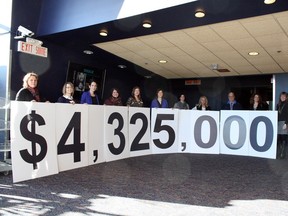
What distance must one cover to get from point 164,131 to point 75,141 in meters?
2.14

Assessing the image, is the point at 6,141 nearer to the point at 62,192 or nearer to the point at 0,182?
the point at 0,182

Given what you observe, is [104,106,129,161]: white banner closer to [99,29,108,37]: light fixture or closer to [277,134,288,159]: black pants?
[99,29,108,37]: light fixture

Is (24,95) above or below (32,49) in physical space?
below

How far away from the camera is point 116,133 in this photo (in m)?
4.98

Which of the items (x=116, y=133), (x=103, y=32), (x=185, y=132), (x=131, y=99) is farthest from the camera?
(x=185, y=132)

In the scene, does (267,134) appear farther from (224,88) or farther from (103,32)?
(224,88)

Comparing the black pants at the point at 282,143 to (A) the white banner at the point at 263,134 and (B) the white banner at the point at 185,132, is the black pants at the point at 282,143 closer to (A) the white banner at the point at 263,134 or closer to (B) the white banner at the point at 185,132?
(A) the white banner at the point at 263,134

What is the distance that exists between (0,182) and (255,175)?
3.37 metres

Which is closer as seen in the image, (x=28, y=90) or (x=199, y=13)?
(x=28, y=90)

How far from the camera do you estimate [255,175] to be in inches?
161

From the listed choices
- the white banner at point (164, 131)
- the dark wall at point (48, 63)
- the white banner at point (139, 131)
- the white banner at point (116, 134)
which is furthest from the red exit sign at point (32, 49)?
the white banner at point (164, 131)

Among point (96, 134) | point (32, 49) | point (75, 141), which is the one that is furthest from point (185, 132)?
point (32, 49)

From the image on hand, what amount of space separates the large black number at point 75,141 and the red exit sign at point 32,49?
1832 mm

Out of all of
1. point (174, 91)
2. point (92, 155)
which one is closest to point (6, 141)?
point (92, 155)
